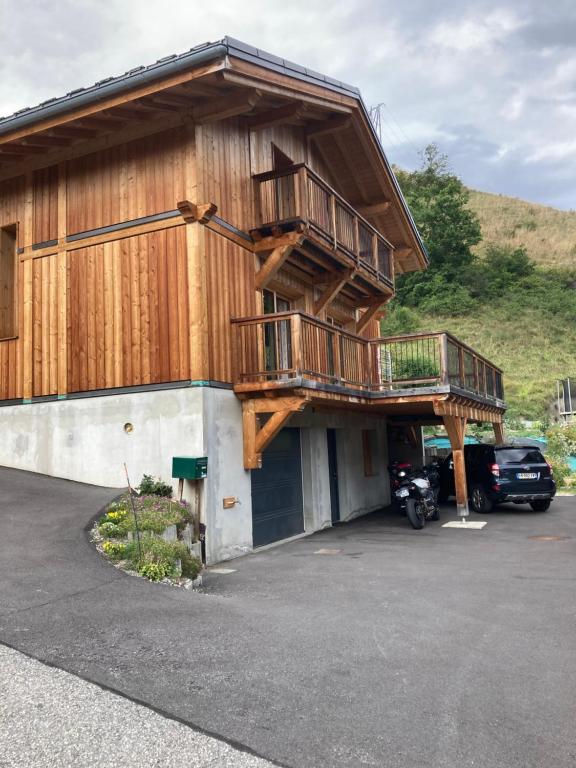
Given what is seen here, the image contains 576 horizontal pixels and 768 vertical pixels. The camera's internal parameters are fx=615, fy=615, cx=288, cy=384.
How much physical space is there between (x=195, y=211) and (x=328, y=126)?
586cm

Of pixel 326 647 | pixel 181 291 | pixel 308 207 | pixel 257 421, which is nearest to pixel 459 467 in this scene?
pixel 257 421

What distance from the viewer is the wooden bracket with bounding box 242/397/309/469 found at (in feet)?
33.3

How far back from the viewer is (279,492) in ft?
39.5

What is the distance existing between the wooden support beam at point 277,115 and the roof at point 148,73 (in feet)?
2.49

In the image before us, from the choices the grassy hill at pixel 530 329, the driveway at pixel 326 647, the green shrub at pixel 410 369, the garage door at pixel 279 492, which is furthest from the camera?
the grassy hill at pixel 530 329

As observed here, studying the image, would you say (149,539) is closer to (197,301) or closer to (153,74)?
(197,301)

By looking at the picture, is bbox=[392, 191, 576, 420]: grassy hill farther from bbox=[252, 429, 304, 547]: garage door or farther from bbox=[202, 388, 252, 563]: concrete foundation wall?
bbox=[202, 388, 252, 563]: concrete foundation wall

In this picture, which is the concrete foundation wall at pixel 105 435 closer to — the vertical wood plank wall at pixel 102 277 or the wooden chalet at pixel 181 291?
the wooden chalet at pixel 181 291

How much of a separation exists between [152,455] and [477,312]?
40984 mm

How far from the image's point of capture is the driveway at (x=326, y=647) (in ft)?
11.1

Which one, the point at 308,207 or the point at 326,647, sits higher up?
the point at 308,207

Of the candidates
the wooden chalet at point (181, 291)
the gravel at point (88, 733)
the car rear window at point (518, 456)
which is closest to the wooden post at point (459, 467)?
the wooden chalet at point (181, 291)

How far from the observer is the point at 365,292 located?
16.4 meters

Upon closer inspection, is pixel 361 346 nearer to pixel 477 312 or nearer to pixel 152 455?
pixel 152 455
